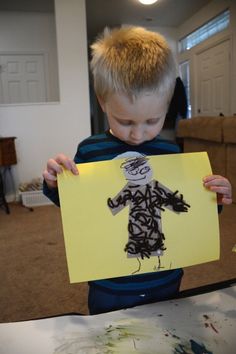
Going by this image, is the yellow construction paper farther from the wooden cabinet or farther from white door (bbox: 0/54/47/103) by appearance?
white door (bbox: 0/54/47/103)

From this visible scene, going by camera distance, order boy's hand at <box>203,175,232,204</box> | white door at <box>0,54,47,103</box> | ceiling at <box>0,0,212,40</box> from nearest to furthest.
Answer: boy's hand at <box>203,175,232,204</box> → ceiling at <box>0,0,212,40</box> → white door at <box>0,54,47,103</box>

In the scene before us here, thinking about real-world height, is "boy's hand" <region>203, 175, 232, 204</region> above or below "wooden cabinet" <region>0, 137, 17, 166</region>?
above

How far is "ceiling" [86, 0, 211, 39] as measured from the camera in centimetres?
429

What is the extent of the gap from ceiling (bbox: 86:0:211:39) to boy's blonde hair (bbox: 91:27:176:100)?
4.20m

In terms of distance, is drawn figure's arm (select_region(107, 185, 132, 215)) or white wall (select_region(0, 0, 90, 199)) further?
white wall (select_region(0, 0, 90, 199))

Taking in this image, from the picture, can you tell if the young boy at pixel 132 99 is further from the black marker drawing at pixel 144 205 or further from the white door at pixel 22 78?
the white door at pixel 22 78

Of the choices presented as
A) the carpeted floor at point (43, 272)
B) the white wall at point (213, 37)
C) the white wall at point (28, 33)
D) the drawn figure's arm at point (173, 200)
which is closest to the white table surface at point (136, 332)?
the drawn figure's arm at point (173, 200)

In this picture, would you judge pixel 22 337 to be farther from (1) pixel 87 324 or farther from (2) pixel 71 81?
(2) pixel 71 81

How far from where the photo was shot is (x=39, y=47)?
14.2 feet

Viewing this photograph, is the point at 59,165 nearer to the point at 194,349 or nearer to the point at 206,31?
the point at 194,349

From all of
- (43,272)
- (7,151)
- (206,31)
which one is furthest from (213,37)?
(43,272)

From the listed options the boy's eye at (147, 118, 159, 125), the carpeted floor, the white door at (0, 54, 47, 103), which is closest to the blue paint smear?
the boy's eye at (147, 118, 159, 125)

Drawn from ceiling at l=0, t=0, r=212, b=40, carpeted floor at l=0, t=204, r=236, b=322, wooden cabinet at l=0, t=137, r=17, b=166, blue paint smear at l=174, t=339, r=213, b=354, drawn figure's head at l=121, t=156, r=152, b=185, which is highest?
ceiling at l=0, t=0, r=212, b=40

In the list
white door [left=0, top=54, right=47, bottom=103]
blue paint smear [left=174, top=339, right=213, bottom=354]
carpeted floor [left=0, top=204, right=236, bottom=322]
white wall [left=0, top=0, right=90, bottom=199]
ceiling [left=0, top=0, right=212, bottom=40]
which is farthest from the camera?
white door [left=0, top=54, right=47, bottom=103]
